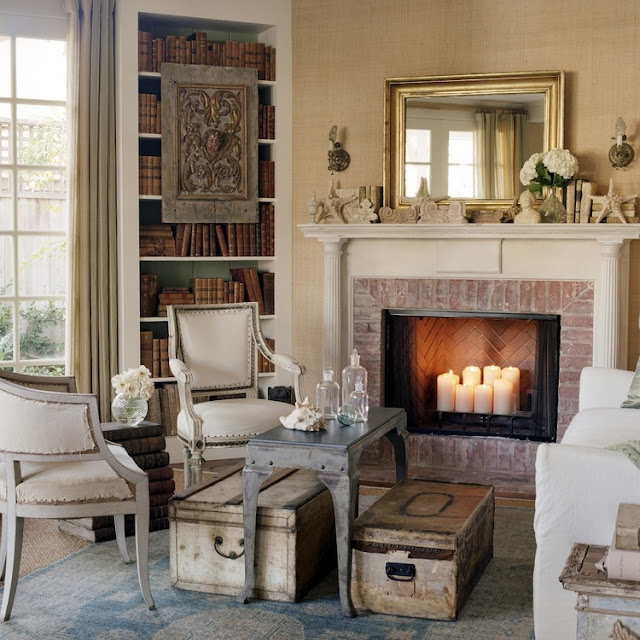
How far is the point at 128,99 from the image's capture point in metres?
5.50

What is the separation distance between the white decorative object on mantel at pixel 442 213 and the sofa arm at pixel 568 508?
2.66 meters

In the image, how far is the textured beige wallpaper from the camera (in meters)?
5.27

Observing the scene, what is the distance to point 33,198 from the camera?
18.1 ft

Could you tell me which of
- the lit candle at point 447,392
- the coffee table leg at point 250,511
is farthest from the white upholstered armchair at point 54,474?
the lit candle at point 447,392

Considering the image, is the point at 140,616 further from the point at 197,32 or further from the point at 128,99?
the point at 197,32

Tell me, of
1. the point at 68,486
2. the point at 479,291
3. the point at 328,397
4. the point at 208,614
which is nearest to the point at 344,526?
the point at 208,614

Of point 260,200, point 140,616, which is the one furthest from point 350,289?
point 140,616

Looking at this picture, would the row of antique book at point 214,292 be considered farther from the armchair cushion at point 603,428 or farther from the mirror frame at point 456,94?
the armchair cushion at point 603,428

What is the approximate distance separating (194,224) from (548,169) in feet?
6.81

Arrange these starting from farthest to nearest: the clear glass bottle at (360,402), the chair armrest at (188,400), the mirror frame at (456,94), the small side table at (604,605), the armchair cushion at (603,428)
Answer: the mirror frame at (456,94)
the chair armrest at (188,400)
the clear glass bottle at (360,402)
the armchair cushion at (603,428)
the small side table at (604,605)

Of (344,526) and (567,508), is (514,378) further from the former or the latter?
(567,508)

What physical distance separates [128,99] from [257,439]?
9.19 ft

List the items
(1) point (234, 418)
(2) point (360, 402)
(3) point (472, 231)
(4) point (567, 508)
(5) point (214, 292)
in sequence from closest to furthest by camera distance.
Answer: (4) point (567, 508) < (2) point (360, 402) < (1) point (234, 418) < (3) point (472, 231) < (5) point (214, 292)

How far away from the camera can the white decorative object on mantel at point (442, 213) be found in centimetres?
539
